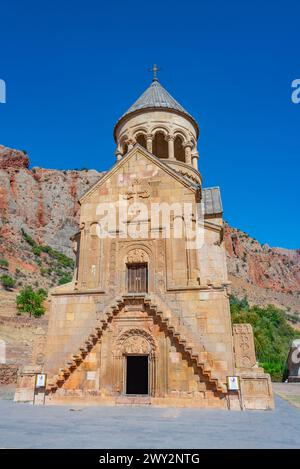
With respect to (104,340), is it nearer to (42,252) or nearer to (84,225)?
(84,225)

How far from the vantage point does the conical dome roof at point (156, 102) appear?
23.0 meters

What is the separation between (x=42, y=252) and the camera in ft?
277

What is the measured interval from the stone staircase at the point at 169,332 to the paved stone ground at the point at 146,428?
1.40 m

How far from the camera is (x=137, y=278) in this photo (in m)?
15.4

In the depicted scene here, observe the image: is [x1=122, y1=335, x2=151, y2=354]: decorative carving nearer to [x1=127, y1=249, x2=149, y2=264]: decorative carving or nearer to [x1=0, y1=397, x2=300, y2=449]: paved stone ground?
[x1=0, y1=397, x2=300, y2=449]: paved stone ground

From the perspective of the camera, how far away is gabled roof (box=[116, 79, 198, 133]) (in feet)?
75.4

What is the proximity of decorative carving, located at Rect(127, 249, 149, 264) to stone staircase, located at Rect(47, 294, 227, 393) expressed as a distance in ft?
5.39

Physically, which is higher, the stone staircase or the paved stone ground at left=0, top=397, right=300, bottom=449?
the stone staircase

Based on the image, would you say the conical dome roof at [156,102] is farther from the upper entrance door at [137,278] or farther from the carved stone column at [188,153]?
the upper entrance door at [137,278]

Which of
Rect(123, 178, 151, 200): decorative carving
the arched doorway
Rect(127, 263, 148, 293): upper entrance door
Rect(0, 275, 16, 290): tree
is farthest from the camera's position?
Rect(0, 275, 16, 290): tree

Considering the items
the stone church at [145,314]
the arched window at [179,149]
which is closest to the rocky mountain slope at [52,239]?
the arched window at [179,149]

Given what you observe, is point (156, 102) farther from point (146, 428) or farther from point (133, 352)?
point (146, 428)

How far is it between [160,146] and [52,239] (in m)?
71.7

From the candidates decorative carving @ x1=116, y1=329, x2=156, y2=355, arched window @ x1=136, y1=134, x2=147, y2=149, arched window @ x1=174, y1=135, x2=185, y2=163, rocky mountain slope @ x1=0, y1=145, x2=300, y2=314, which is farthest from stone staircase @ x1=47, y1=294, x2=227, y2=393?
rocky mountain slope @ x1=0, y1=145, x2=300, y2=314
